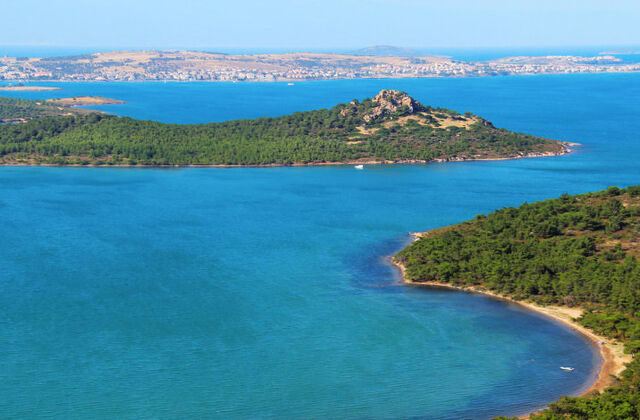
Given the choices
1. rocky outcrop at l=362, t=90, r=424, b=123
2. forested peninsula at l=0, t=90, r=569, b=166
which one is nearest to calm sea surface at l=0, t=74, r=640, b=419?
forested peninsula at l=0, t=90, r=569, b=166

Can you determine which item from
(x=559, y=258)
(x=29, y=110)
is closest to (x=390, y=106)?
(x=559, y=258)

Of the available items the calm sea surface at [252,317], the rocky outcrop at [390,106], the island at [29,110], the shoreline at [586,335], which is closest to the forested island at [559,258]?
the shoreline at [586,335]

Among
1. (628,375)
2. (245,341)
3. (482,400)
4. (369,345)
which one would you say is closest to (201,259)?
(245,341)

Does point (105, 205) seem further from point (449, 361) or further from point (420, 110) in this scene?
point (420, 110)

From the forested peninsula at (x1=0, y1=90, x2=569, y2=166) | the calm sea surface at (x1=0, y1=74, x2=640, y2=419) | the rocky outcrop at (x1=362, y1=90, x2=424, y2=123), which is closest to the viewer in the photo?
the calm sea surface at (x1=0, y1=74, x2=640, y2=419)

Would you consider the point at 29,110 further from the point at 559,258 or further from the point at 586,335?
the point at 586,335

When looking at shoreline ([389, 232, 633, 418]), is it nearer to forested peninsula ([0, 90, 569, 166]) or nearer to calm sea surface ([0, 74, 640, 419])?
calm sea surface ([0, 74, 640, 419])
